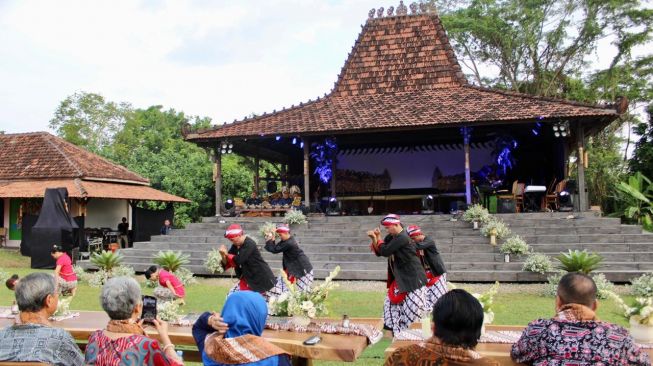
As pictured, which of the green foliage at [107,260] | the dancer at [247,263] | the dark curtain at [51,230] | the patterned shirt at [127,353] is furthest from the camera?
the dark curtain at [51,230]

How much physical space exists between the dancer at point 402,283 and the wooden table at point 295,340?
7.08 feet

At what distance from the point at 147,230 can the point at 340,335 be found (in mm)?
21421

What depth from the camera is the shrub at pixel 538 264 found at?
12.0 m

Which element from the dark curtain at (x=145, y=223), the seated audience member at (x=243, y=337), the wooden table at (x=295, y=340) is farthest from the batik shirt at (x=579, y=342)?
the dark curtain at (x=145, y=223)

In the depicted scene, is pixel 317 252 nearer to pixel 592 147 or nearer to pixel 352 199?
pixel 352 199

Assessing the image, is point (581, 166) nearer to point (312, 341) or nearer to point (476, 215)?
point (476, 215)

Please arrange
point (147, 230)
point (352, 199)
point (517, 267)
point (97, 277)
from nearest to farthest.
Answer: point (517, 267), point (97, 277), point (352, 199), point (147, 230)

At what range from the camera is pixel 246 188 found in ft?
99.6

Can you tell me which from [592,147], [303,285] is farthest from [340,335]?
[592,147]

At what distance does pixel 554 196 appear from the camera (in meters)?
16.1

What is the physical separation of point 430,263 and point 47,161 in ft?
67.3

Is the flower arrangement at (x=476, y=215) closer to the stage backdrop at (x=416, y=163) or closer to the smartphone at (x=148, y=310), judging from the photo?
the stage backdrop at (x=416, y=163)

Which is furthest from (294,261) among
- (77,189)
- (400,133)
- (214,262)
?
(77,189)

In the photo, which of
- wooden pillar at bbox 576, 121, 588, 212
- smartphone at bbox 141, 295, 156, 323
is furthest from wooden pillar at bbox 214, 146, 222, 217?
smartphone at bbox 141, 295, 156, 323
